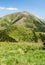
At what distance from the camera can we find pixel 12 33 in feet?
132

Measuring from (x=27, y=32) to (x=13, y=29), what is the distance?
3083mm

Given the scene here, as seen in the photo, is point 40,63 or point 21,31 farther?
point 21,31

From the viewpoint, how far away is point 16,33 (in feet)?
134

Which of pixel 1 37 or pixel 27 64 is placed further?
pixel 1 37

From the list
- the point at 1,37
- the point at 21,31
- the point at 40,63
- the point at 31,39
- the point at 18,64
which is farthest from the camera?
the point at 21,31

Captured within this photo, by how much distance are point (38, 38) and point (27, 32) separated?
13.6 ft

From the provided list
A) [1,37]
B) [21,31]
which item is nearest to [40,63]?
[1,37]

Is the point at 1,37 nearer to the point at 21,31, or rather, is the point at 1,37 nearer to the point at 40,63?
the point at 21,31

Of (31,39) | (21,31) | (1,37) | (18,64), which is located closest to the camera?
(18,64)

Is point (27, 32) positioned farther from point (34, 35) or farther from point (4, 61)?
point (4, 61)

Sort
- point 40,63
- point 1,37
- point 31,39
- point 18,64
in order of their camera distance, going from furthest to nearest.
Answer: point 31,39
point 1,37
point 40,63
point 18,64

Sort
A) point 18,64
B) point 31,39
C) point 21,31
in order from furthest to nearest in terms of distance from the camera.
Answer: point 21,31 → point 31,39 → point 18,64

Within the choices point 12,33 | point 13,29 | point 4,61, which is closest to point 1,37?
point 12,33

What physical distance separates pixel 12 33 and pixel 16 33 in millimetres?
934
